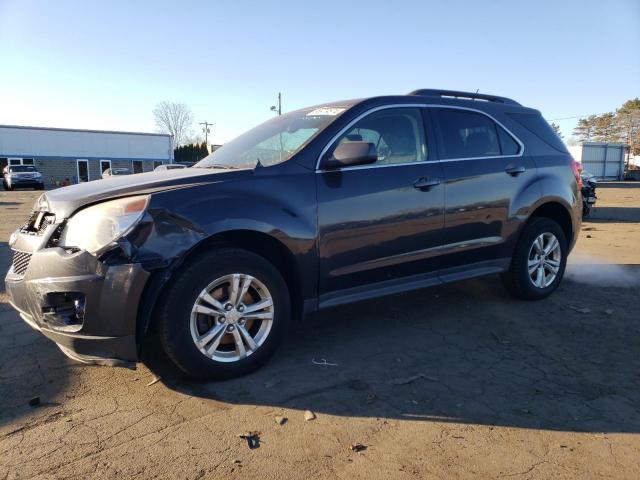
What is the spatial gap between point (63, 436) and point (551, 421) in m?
2.63

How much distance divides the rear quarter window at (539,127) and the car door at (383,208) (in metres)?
1.36

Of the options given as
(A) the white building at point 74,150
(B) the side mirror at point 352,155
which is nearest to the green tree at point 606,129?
(A) the white building at point 74,150

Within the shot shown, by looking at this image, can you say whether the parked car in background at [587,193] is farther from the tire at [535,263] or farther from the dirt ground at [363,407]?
the dirt ground at [363,407]

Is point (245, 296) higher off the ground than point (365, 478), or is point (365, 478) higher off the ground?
point (245, 296)

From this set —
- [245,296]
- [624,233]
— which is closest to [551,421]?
[245,296]

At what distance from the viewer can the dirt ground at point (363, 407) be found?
2312 mm

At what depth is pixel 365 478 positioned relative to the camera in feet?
7.24

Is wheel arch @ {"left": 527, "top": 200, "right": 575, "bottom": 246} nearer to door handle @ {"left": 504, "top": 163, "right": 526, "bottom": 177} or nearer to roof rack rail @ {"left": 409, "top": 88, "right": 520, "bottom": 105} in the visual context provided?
door handle @ {"left": 504, "top": 163, "right": 526, "bottom": 177}

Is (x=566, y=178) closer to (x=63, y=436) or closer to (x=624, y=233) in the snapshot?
(x=63, y=436)

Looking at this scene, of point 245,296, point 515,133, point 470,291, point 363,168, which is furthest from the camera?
point 470,291

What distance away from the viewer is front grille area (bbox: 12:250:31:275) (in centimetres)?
307

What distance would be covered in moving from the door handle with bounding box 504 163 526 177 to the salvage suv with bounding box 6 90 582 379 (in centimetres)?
1

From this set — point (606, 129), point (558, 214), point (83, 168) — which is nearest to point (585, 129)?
point (606, 129)

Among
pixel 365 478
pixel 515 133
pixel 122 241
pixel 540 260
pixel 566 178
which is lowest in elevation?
pixel 365 478
